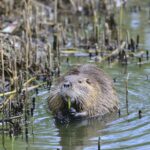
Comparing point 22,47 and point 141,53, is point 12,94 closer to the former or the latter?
point 22,47

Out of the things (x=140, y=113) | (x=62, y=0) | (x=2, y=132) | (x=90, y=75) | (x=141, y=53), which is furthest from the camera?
(x=62, y=0)

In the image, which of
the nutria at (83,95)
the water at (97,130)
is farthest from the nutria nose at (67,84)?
the water at (97,130)

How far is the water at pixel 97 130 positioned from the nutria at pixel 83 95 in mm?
115

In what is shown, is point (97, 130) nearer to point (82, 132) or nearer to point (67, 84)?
point (82, 132)

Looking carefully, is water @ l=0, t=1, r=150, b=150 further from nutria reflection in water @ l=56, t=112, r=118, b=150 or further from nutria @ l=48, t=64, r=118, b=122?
nutria @ l=48, t=64, r=118, b=122

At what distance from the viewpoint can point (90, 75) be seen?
598 cm

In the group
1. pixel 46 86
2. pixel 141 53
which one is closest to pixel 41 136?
pixel 46 86

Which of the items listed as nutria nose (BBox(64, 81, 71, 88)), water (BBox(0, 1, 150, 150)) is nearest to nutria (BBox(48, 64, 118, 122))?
nutria nose (BBox(64, 81, 71, 88))

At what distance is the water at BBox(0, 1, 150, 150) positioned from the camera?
190 inches

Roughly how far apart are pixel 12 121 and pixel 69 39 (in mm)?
3920

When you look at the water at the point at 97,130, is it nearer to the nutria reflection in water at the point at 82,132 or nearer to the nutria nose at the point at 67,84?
the nutria reflection in water at the point at 82,132

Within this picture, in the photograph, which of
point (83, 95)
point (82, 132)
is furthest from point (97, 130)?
point (83, 95)

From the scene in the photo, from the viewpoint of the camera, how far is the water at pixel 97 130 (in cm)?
482

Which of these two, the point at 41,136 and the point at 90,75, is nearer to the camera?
the point at 41,136
